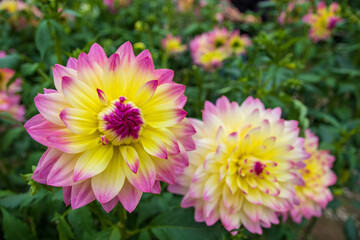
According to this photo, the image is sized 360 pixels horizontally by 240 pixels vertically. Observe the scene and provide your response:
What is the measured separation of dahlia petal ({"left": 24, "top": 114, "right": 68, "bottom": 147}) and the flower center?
0.08 metres

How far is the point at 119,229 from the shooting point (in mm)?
783

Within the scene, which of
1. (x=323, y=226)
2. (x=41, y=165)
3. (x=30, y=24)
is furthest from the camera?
(x=323, y=226)

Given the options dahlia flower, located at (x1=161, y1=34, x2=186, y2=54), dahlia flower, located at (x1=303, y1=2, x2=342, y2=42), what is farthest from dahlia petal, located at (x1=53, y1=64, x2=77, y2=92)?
dahlia flower, located at (x1=303, y1=2, x2=342, y2=42)

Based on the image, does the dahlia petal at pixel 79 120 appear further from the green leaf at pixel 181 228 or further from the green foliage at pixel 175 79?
the green leaf at pixel 181 228

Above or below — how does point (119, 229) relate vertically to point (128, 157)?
below

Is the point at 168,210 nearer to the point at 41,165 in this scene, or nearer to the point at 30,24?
the point at 41,165

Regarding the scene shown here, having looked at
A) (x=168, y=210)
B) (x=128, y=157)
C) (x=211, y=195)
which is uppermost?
(x=128, y=157)

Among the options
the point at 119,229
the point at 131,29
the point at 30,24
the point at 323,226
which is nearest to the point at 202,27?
the point at 131,29

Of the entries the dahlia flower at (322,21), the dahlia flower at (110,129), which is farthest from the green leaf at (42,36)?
the dahlia flower at (322,21)

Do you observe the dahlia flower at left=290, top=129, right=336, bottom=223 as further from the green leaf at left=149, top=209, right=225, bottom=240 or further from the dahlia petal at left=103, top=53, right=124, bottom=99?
the dahlia petal at left=103, top=53, right=124, bottom=99

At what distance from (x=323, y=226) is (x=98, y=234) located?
8.26ft

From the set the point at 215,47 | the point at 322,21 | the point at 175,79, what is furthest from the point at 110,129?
the point at 322,21

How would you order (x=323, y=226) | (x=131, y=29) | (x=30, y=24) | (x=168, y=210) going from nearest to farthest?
1. (x=168, y=210)
2. (x=30, y=24)
3. (x=131, y=29)
4. (x=323, y=226)

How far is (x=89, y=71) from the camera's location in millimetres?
568
